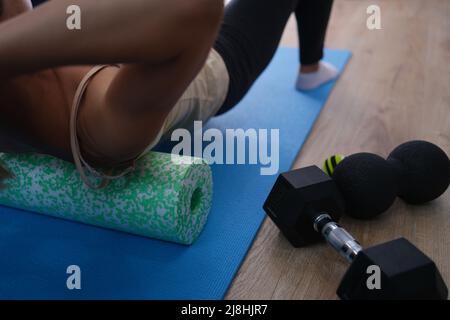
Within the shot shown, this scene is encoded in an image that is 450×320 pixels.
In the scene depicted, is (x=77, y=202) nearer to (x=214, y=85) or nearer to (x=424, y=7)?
(x=214, y=85)

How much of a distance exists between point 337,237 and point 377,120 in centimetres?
68

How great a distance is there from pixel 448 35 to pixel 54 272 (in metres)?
1.89

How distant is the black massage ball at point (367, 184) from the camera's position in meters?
1.00

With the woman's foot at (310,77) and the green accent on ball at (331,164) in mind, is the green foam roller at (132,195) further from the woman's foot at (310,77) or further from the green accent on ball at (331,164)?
the woman's foot at (310,77)

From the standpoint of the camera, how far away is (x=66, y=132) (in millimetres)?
870

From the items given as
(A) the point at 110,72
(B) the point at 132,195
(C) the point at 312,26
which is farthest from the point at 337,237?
(C) the point at 312,26

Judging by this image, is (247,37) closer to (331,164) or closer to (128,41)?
(331,164)

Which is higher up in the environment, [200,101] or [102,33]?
[102,33]

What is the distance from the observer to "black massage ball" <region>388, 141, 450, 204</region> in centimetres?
105

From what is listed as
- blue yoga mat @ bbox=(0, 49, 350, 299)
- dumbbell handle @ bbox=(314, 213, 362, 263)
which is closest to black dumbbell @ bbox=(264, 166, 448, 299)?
dumbbell handle @ bbox=(314, 213, 362, 263)

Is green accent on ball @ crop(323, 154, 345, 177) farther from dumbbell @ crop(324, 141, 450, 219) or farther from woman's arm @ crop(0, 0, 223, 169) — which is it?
woman's arm @ crop(0, 0, 223, 169)

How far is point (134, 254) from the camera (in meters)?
1.02
